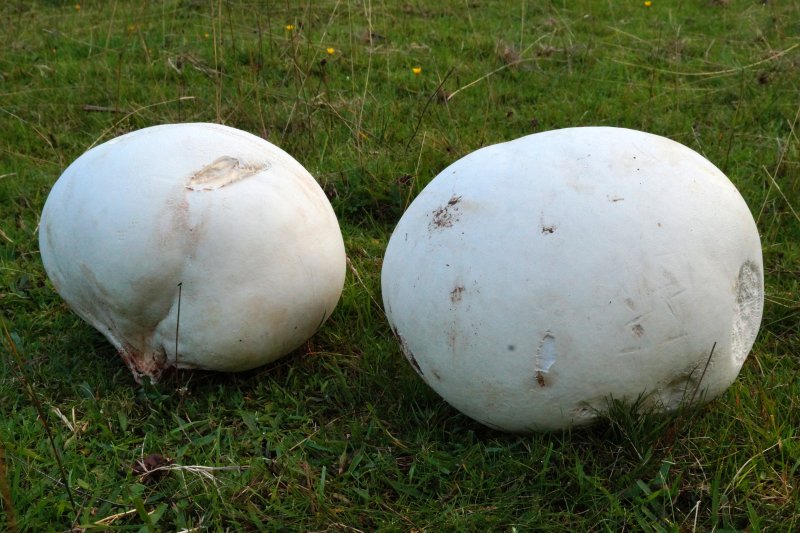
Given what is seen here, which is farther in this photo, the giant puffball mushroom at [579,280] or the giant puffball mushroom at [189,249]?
the giant puffball mushroom at [189,249]

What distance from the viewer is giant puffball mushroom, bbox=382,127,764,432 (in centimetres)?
213

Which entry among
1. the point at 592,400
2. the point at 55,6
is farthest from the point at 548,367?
the point at 55,6

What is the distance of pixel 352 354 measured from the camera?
304 centimetres

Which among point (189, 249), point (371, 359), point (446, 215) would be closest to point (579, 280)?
point (446, 215)

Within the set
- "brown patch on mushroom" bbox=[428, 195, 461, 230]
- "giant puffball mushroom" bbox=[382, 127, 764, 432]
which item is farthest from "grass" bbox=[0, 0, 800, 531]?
"brown patch on mushroom" bbox=[428, 195, 461, 230]

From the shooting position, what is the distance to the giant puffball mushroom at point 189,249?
2.59 metres

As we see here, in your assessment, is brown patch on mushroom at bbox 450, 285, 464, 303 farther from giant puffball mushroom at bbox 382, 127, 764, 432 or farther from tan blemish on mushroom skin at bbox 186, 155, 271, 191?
tan blemish on mushroom skin at bbox 186, 155, 271, 191

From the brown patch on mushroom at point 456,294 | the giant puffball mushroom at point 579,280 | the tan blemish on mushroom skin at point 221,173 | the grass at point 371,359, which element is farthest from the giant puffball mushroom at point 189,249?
the brown patch on mushroom at point 456,294

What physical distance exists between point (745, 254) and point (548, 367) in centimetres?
68

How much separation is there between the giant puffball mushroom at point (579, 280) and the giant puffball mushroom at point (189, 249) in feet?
1.71

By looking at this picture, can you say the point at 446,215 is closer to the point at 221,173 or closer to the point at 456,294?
the point at 456,294

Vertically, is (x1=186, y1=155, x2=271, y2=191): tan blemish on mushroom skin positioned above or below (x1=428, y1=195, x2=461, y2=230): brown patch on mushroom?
below

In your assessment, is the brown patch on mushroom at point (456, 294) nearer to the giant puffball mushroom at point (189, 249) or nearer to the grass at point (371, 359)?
the grass at point (371, 359)

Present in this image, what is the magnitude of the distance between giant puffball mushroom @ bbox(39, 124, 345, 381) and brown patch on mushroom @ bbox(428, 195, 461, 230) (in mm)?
574
